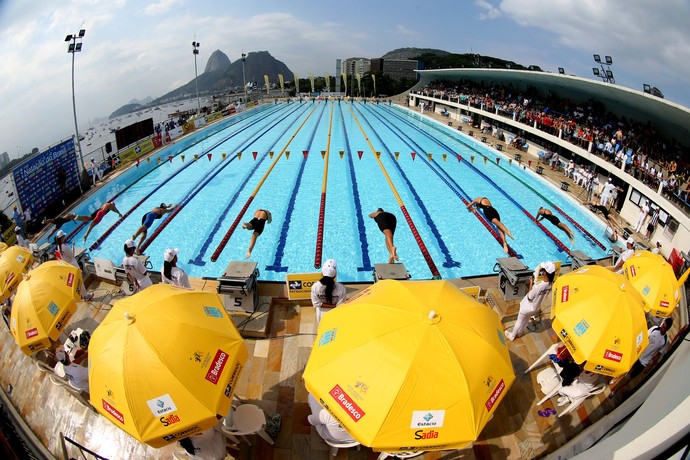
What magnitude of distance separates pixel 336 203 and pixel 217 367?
9263 mm

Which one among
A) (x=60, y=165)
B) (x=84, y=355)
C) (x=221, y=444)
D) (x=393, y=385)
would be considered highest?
(x=60, y=165)

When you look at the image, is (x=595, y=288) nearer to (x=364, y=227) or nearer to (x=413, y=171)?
(x=364, y=227)

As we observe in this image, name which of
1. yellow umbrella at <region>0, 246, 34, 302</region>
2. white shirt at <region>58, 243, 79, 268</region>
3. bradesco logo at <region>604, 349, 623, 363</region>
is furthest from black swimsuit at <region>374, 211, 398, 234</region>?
yellow umbrella at <region>0, 246, 34, 302</region>

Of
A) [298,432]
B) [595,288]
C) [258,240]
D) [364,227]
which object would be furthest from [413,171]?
[298,432]

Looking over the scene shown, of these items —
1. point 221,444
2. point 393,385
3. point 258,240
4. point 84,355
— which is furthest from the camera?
point 258,240

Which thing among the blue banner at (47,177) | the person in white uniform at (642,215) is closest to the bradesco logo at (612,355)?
the person in white uniform at (642,215)

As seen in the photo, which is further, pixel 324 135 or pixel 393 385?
pixel 324 135

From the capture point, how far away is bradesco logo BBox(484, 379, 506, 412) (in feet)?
9.13

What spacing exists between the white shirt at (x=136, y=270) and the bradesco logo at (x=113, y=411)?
3.19 metres

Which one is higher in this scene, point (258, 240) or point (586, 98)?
point (586, 98)

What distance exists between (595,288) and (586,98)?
20.5 meters

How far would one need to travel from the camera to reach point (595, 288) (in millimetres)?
3836

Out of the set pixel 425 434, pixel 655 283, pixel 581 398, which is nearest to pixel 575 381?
pixel 581 398

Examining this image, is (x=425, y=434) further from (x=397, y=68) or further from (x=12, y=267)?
(x=397, y=68)
